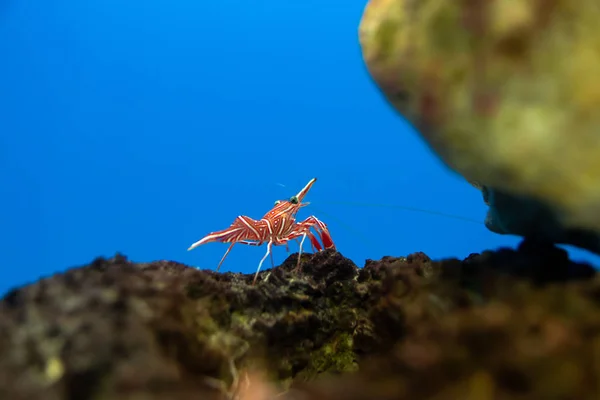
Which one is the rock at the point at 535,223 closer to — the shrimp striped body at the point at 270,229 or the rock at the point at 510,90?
the rock at the point at 510,90

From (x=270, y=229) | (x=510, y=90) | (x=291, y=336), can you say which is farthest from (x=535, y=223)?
(x=270, y=229)

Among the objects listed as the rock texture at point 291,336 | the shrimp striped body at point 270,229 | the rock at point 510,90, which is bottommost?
the rock texture at point 291,336

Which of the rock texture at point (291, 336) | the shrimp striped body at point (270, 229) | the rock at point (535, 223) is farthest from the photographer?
the shrimp striped body at point (270, 229)

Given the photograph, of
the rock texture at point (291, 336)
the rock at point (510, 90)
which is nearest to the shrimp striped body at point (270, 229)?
the rock texture at point (291, 336)

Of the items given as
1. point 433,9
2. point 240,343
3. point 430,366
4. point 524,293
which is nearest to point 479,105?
point 433,9

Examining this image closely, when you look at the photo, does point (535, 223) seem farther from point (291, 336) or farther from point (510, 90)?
point (291, 336)

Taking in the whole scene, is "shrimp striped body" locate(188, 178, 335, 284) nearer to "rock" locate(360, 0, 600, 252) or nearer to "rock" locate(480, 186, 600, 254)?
"rock" locate(480, 186, 600, 254)

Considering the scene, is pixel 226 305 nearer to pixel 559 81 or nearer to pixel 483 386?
pixel 483 386
